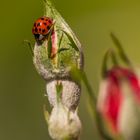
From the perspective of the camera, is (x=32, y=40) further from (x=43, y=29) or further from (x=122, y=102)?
(x=122, y=102)

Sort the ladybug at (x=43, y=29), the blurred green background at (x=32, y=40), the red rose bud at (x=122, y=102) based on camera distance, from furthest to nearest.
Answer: the blurred green background at (x=32, y=40) → the ladybug at (x=43, y=29) → the red rose bud at (x=122, y=102)

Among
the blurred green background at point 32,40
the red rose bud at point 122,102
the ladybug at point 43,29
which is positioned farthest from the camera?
the blurred green background at point 32,40

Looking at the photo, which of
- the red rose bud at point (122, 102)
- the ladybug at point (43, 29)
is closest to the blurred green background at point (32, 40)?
the ladybug at point (43, 29)

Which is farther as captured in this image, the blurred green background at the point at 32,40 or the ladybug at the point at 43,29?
the blurred green background at the point at 32,40

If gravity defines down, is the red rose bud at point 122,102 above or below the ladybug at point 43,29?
below

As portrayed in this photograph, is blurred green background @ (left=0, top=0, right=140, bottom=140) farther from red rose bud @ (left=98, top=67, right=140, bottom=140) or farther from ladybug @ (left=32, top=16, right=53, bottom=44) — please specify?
red rose bud @ (left=98, top=67, right=140, bottom=140)

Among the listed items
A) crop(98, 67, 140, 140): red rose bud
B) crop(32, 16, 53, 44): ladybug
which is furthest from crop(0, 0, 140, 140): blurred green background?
crop(98, 67, 140, 140): red rose bud

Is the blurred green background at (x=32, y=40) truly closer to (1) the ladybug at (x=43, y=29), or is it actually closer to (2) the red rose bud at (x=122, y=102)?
(1) the ladybug at (x=43, y=29)

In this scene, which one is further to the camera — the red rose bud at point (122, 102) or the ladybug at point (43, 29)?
the ladybug at point (43, 29)
